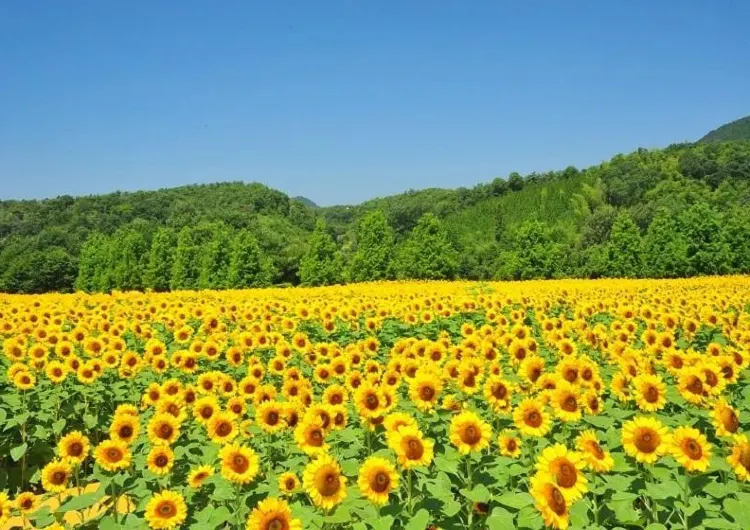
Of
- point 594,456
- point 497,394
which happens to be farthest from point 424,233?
point 594,456

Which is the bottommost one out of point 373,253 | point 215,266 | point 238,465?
point 238,465

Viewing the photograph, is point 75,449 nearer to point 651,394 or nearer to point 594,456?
point 594,456

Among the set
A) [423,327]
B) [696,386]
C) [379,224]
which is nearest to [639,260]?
[379,224]

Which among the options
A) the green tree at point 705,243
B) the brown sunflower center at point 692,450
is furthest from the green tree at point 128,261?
the brown sunflower center at point 692,450

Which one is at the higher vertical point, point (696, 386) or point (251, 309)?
point (251, 309)

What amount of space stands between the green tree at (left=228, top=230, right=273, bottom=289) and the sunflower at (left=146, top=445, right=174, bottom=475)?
4948cm

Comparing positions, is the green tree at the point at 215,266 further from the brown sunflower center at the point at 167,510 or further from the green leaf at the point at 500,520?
the green leaf at the point at 500,520

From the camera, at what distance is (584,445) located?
3.57 m

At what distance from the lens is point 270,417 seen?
4824mm

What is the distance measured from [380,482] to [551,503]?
87cm

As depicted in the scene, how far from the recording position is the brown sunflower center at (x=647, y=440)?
359 cm

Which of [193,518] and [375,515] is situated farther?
[193,518]

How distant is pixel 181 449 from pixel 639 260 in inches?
1847

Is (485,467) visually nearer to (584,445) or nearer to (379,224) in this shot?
(584,445)
